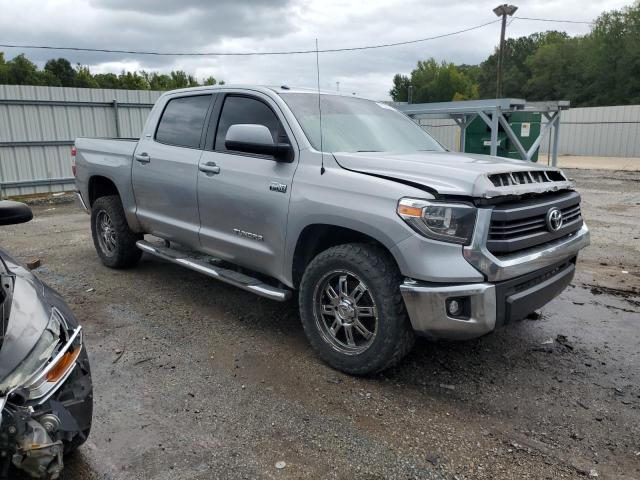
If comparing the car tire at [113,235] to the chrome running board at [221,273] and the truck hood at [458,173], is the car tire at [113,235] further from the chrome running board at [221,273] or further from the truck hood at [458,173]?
the truck hood at [458,173]

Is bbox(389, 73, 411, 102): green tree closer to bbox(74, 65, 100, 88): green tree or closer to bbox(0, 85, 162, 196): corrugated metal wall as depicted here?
bbox(74, 65, 100, 88): green tree

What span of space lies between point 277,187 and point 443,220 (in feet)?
4.57

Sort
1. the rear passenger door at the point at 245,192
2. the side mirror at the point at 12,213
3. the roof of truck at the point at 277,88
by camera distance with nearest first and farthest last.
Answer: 1. the side mirror at the point at 12,213
2. the rear passenger door at the point at 245,192
3. the roof of truck at the point at 277,88

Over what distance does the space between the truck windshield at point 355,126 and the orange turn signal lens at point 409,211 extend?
37.3 inches

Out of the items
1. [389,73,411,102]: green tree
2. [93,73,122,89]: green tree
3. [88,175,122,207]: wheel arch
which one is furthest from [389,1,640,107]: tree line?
[88,175,122,207]: wheel arch

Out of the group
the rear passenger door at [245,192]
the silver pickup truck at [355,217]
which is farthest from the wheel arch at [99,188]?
the rear passenger door at [245,192]

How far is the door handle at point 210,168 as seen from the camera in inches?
181

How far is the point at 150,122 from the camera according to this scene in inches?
225

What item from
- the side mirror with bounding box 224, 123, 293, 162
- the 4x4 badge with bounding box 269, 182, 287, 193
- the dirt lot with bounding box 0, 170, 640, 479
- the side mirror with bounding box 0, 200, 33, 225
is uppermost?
the side mirror with bounding box 224, 123, 293, 162

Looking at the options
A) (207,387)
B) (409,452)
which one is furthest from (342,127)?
(409,452)

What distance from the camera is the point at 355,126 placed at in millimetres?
4449

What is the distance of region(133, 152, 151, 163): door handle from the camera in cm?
543

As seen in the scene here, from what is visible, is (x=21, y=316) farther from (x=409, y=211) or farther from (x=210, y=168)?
(x=210, y=168)

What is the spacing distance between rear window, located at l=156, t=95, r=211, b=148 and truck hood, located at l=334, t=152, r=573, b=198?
176 cm
